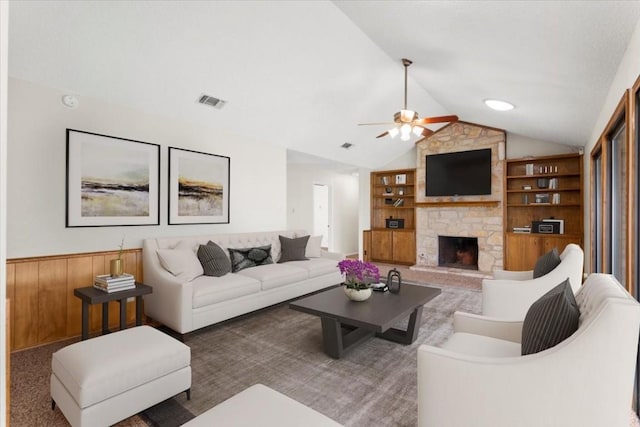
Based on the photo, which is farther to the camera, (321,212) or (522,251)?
(321,212)

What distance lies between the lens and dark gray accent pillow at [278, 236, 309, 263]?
483cm

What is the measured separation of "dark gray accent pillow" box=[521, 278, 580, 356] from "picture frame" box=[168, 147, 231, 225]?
383 cm

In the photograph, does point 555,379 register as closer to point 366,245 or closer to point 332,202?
point 366,245

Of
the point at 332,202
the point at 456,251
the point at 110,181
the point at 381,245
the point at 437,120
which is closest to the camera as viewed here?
the point at 110,181

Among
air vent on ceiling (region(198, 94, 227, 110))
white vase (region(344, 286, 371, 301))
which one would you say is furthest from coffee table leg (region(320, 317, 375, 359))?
air vent on ceiling (region(198, 94, 227, 110))

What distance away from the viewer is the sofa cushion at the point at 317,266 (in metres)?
4.54

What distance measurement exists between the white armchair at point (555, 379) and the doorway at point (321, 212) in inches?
281

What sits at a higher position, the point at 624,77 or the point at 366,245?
the point at 624,77

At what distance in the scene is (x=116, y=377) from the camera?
1778 mm

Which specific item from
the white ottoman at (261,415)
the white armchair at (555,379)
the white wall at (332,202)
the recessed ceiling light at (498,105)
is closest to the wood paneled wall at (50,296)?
the white ottoman at (261,415)

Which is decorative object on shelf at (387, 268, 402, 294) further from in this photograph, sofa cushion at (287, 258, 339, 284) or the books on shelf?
the books on shelf

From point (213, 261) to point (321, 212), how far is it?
5333mm

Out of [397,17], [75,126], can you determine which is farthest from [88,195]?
[397,17]

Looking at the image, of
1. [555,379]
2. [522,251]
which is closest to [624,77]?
[555,379]
